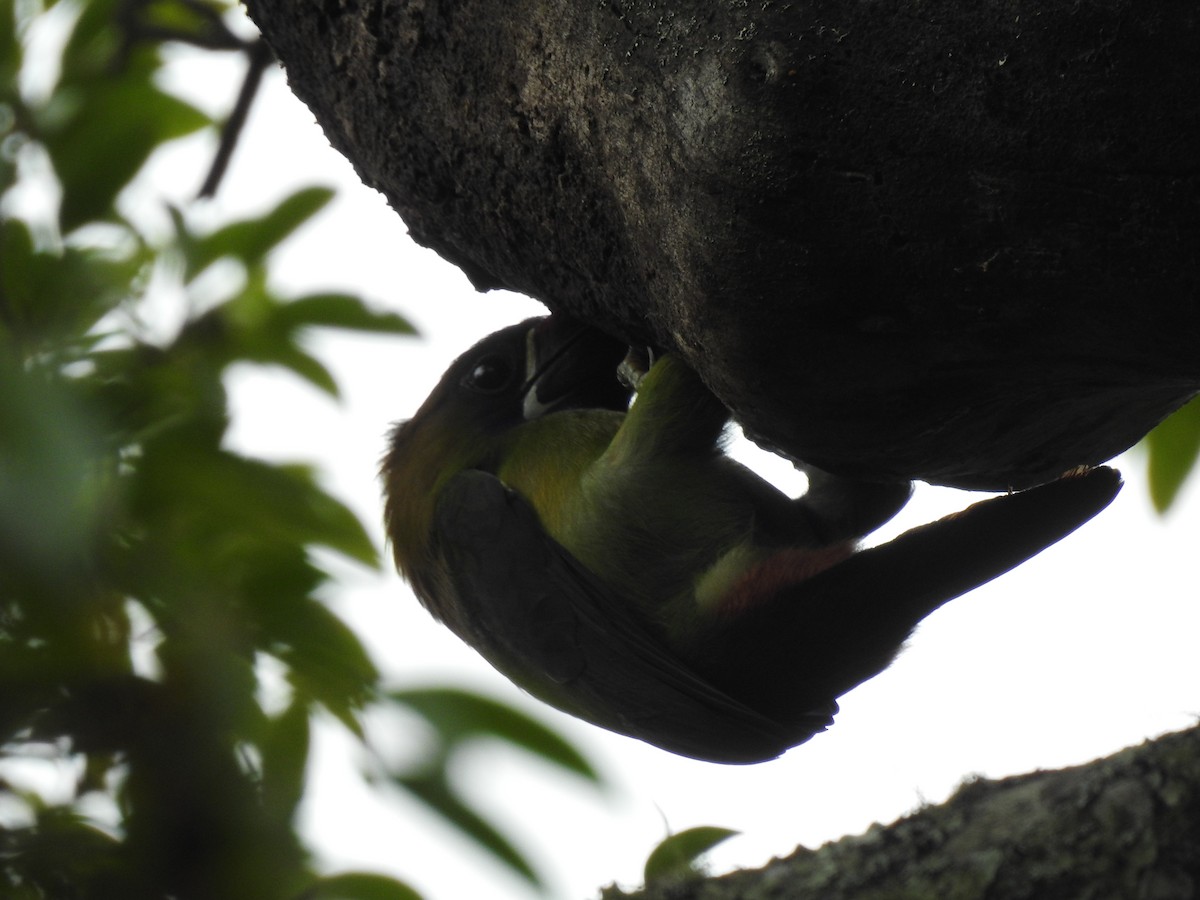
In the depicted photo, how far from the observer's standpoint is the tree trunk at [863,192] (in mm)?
1234

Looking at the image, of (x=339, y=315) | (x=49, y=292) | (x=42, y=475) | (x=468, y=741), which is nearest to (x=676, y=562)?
(x=339, y=315)

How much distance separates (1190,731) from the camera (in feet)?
4.27

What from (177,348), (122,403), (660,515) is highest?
(660,515)

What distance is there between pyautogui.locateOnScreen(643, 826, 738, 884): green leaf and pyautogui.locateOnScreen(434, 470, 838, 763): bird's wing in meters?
0.34

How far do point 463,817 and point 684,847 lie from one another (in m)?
0.55

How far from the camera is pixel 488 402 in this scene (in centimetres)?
249

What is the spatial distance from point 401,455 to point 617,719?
0.80 m

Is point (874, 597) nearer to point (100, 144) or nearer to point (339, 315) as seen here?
point (339, 315)

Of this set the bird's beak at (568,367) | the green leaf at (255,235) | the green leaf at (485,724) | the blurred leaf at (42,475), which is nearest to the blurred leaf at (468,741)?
the green leaf at (485,724)

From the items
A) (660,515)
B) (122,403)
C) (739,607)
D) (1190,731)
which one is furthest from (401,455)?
(1190,731)

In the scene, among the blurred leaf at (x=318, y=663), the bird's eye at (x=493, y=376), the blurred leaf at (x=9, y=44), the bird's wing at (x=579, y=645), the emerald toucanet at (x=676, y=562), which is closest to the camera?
the blurred leaf at (x=318, y=663)

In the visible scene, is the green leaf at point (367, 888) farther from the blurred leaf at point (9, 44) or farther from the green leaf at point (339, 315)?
the blurred leaf at point (9, 44)

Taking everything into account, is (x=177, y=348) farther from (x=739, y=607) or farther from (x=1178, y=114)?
(x=1178, y=114)

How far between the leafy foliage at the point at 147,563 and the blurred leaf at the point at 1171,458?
1.21 meters
